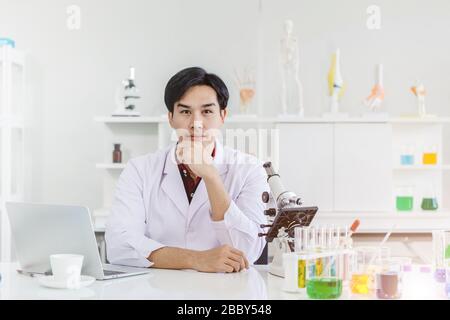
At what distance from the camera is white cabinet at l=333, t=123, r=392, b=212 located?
12.6 ft

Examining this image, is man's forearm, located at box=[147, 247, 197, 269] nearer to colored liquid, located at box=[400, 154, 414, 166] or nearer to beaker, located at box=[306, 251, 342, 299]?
beaker, located at box=[306, 251, 342, 299]

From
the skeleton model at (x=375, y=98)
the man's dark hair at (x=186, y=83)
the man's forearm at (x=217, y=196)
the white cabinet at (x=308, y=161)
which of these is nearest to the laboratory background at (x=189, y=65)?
the skeleton model at (x=375, y=98)

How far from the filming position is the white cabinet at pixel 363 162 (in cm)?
385

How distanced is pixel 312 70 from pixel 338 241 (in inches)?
96.2

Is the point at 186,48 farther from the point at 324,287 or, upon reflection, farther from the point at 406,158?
the point at 324,287

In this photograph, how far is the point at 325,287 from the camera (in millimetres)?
1580

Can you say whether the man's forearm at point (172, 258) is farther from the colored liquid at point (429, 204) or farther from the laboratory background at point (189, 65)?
the colored liquid at point (429, 204)

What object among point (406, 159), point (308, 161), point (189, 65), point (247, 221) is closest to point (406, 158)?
point (406, 159)

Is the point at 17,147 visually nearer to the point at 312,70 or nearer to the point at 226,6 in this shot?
the point at 226,6

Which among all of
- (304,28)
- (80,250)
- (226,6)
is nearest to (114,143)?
(226,6)

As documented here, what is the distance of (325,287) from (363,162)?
2357 mm

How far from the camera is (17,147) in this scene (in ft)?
13.3

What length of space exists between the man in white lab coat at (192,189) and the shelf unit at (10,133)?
1.67 metres
